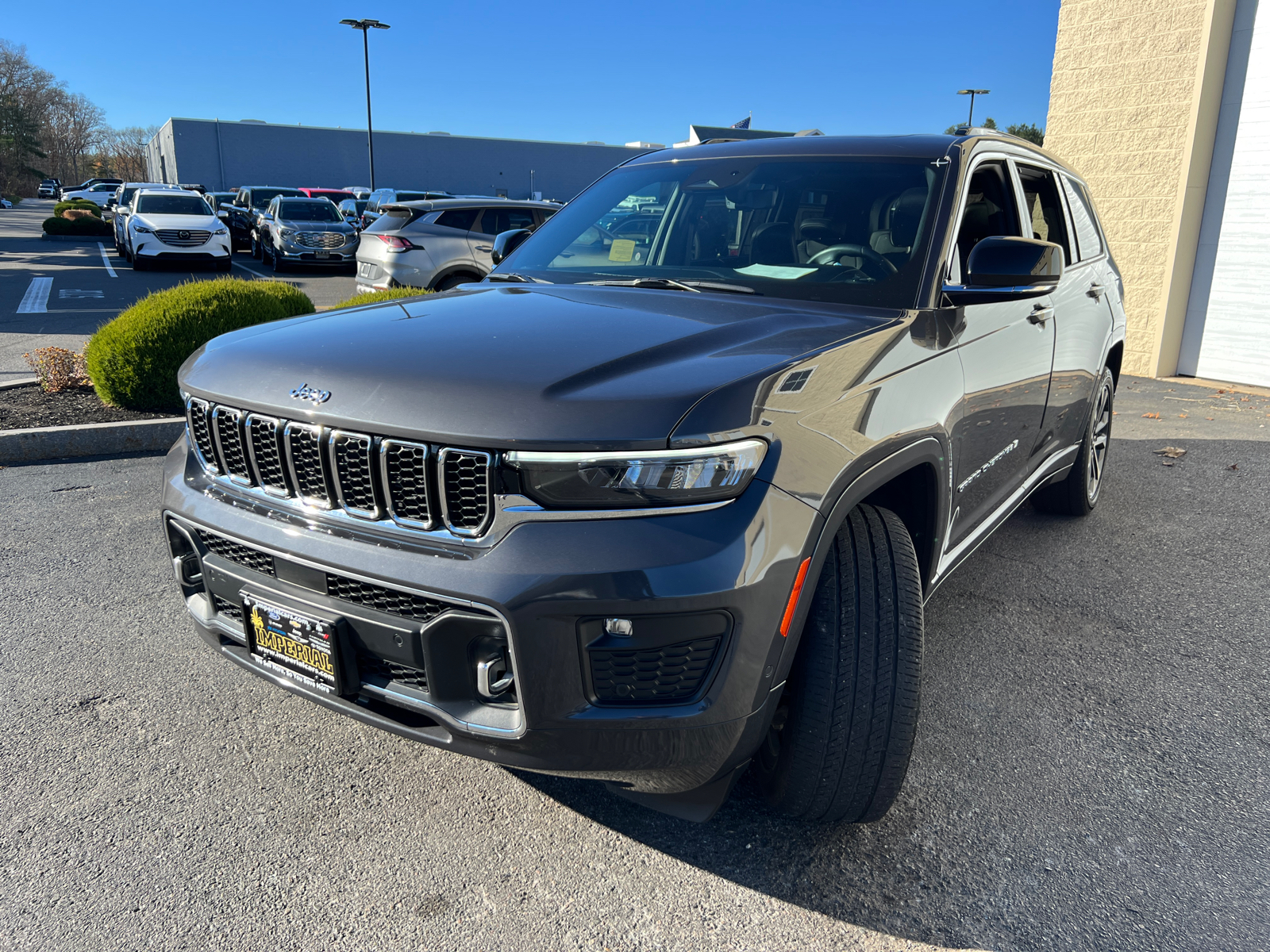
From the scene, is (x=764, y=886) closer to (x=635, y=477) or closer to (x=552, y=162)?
(x=635, y=477)

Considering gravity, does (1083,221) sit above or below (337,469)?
above

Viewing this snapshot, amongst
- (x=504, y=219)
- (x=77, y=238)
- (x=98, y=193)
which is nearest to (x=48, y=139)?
(x=98, y=193)

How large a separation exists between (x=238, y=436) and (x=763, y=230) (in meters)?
1.80

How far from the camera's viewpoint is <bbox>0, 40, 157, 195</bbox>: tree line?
8344 cm

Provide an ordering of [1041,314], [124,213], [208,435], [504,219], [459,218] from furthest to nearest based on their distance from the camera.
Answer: [124,213] < [504,219] < [459,218] < [1041,314] < [208,435]

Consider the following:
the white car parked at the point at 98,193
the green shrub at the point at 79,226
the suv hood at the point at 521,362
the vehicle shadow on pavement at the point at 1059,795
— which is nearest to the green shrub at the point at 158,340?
the suv hood at the point at 521,362

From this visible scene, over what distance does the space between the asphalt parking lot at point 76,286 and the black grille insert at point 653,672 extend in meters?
Result: 8.03

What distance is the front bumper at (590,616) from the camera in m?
1.72

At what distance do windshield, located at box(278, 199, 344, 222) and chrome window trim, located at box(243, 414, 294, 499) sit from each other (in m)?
20.4

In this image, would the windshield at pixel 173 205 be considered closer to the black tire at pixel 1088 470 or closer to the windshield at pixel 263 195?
the windshield at pixel 263 195

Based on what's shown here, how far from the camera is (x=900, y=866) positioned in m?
2.23

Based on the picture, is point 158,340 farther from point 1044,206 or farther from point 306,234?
point 306,234

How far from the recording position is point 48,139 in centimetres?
10081

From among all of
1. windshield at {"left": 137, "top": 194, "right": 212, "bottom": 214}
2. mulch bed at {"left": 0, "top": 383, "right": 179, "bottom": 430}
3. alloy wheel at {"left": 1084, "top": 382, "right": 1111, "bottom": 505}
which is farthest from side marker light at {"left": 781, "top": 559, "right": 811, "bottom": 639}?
windshield at {"left": 137, "top": 194, "right": 212, "bottom": 214}
